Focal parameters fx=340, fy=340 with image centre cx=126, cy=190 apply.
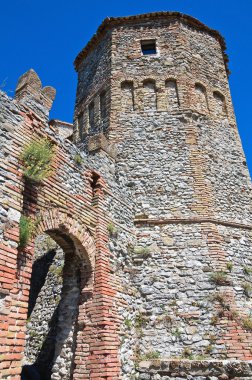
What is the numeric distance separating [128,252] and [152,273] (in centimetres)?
87

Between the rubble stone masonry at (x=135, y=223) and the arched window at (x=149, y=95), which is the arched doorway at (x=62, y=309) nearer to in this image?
the rubble stone masonry at (x=135, y=223)

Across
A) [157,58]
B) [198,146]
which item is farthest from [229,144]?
[157,58]

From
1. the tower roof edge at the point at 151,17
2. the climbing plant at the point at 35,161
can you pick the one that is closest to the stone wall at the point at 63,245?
the climbing plant at the point at 35,161

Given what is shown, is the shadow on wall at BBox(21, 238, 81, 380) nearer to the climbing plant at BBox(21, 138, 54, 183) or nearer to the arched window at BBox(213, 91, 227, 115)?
the climbing plant at BBox(21, 138, 54, 183)

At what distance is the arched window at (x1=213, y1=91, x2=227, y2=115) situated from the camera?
518 inches

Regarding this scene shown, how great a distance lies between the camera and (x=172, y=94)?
12695 mm

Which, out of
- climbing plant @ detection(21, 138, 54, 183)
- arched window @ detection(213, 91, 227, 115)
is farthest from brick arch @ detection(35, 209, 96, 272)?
arched window @ detection(213, 91, 227, 115)

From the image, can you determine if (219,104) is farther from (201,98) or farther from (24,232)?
(24,232)

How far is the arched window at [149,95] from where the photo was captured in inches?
494

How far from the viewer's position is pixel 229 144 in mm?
12359

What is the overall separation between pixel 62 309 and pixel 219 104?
9734mm

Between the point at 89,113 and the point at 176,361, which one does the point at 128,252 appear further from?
the point at 89,113

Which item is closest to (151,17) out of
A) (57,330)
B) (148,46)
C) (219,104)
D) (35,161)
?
(148,46)

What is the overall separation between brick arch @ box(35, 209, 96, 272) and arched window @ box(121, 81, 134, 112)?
6.29 metres
